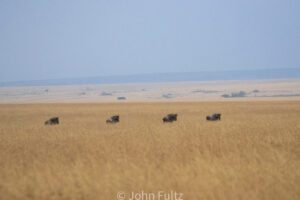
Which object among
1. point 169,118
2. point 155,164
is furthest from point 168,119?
point 155,164

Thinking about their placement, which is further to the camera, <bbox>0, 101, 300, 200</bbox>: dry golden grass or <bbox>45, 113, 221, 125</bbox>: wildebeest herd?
<bbox>45, 113, 221, 125</bbox>: wildebeest herd

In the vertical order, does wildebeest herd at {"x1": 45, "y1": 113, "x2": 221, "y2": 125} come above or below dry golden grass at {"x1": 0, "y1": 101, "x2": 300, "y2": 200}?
below

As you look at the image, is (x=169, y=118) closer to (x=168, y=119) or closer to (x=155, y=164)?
(x=168, y=119)

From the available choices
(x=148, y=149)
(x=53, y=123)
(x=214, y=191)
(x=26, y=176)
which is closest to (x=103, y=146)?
(x=148, y=149)

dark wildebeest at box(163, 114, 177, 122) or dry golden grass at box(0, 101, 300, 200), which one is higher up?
dry golden grass at box(0, 101, 300, 200)

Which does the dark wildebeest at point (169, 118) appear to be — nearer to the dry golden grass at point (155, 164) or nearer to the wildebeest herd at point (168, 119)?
the wildebeest herd at point (168, 119)

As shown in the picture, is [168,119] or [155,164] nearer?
[155,164]

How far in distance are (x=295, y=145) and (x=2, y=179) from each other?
10.2 metres

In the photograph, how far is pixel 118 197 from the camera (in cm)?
1060

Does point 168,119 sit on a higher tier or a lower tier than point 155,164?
lower

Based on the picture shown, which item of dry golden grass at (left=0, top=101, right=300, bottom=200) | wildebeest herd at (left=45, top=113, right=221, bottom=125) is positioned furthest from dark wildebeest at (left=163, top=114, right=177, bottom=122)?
dry golden grass at (left=0, top=101, right=300, bottom=200)

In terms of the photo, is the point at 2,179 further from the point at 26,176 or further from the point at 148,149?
the point at 148,149

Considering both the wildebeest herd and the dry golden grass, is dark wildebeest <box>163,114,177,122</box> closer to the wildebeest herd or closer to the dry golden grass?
the wildebeest herd

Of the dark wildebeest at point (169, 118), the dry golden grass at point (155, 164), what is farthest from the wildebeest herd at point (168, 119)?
the dry golden grass at point (155, 164)
